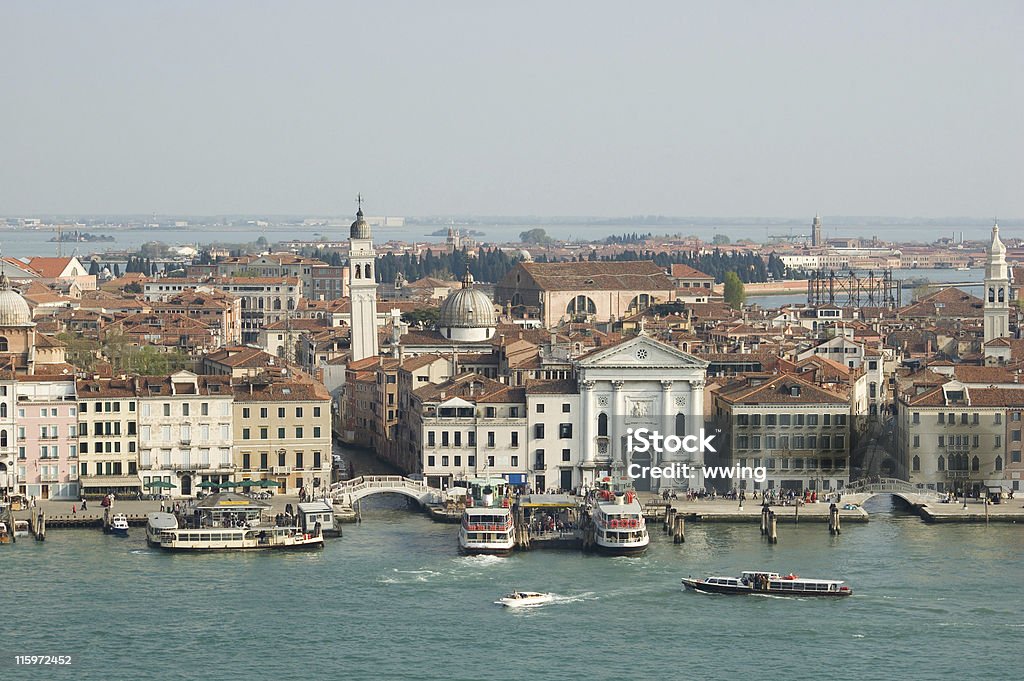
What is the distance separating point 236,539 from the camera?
3150cm

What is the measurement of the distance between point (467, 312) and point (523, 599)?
18053 millimetres

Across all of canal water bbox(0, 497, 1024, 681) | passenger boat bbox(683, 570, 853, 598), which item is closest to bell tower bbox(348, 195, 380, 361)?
canal water bbox(0, 497, 1024, 681)

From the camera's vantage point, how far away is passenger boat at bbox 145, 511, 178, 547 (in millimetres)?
31547

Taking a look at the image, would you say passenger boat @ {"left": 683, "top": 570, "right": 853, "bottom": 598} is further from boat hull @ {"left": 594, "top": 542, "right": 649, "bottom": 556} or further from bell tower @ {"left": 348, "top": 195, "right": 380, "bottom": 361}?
bell tower @ {"left": 348, "top": 195, "right": 380, "bottom": 361}

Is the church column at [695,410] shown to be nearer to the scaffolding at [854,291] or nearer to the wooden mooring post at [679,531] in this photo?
the wooden mooring post at [679,531]

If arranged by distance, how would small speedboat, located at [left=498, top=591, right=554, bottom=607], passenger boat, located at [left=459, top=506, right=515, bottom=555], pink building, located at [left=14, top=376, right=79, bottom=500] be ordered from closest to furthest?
small speedboat, located at [left=498, top=591, right=554, bottom=607], passenger boat, located at [left=459, top=506, right=515, bottom=555], pink building, located at [left=14, top=376, right=79, bottom=500]

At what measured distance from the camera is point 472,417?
Result: 117ft

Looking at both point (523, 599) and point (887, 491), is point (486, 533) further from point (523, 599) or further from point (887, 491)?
point (887, 491)

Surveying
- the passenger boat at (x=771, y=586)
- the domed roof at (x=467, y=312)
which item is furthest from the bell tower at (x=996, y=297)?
the passenger boat at (x=771, y=586)

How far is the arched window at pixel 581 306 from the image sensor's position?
6694 cm

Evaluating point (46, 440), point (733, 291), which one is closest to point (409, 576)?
point (46, 440)

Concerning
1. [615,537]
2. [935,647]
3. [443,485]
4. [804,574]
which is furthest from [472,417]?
[935,647]

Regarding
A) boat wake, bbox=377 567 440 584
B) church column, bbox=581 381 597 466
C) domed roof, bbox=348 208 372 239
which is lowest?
boat wake, bbox=377 567 440 584

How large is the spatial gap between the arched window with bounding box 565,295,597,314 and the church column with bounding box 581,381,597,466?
1213 inches
